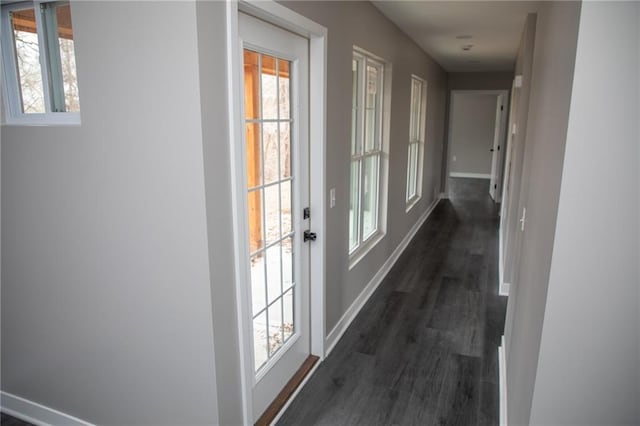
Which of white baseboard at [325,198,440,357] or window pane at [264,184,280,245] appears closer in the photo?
window pane at [264,184,280,245]

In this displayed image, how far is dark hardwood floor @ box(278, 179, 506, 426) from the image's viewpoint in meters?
2.53

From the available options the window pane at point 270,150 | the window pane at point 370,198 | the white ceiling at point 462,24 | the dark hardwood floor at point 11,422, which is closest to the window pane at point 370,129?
the window pane at point 370,198

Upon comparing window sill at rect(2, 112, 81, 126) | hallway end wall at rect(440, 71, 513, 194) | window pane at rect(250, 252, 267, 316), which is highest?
hallway end wall at rect(440, 71, 513, 194)

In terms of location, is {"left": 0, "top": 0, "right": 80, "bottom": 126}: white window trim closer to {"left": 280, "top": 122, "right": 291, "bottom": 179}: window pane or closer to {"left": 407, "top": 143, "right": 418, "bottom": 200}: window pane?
{"left": 280, "top": 122, "right": 291, "bottom": 179}: window pane

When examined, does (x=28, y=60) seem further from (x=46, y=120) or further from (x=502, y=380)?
(x=502, y=380)

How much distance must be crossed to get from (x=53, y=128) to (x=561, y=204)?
2048mm

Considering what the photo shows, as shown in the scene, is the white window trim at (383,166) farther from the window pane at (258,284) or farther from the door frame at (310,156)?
the window pane at (258,284)

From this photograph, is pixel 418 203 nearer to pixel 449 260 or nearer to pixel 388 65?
pixel 449 260

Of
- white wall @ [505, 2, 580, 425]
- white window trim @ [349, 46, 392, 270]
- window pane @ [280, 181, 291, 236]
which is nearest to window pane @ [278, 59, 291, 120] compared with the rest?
window pane @ [280, 181, 291, 236]

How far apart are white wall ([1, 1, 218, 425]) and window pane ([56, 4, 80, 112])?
6.6 inches

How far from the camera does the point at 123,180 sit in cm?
183

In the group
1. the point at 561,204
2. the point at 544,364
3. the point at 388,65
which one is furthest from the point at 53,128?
the point at 388,65

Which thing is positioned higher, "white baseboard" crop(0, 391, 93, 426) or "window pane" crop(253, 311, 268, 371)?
"window pane" crop(253, 311, 268, 371)

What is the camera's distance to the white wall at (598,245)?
45.8 inches
